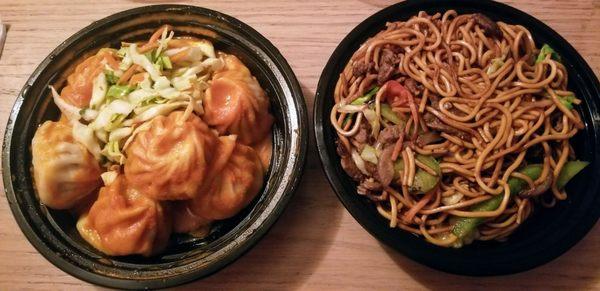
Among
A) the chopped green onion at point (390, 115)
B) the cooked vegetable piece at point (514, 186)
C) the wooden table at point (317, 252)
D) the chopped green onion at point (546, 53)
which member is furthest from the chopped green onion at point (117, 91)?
the chopped green onion at point (546, 53)

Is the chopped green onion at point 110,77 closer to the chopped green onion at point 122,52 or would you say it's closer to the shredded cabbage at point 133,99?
the shredded cabbage at point 133,99

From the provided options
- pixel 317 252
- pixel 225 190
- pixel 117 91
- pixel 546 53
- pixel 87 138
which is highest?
pixel 546 53

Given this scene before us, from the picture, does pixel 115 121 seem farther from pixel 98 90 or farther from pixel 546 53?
pixel 546 53

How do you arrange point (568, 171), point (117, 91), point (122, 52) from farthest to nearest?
point (122, 52) → point (117, 91) → point (568, 171)

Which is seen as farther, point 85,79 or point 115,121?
point 85,79

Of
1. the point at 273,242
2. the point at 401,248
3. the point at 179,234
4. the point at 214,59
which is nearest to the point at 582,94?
the point at 401,248

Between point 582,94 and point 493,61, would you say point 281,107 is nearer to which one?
point 493,61

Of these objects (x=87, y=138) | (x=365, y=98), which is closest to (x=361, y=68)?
(x=365, y=98)
